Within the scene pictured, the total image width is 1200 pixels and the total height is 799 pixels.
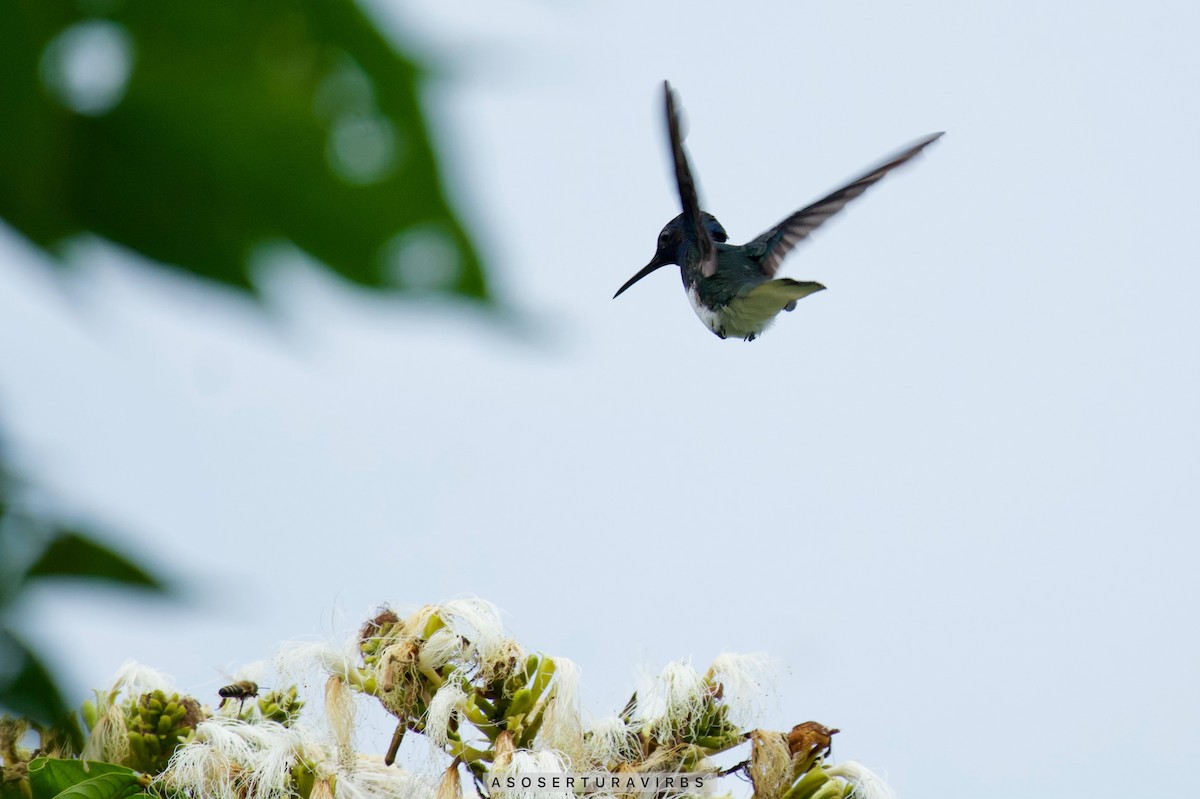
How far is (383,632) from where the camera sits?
2.97 m

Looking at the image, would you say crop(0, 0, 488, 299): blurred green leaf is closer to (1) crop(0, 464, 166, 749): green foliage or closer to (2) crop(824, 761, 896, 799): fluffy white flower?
(1) crop(0, 464, 166, 749): green foliage

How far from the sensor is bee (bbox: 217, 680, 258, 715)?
9.84 ft

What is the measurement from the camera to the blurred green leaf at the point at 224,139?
1.46 feet

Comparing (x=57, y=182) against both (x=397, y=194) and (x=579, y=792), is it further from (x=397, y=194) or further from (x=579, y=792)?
(x=579, y=792)

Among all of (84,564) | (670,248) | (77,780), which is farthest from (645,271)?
(84,564)

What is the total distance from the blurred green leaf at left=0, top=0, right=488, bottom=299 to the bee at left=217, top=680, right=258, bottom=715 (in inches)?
105

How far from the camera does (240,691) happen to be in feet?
9.86

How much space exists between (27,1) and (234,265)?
117 millimetres

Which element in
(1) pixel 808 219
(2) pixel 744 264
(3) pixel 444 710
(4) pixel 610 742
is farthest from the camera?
(2) pixel 744 264

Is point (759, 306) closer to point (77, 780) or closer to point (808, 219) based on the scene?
point (808, 219)

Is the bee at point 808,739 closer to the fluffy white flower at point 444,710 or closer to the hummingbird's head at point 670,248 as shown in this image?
the fluffy white flower at point 444,710

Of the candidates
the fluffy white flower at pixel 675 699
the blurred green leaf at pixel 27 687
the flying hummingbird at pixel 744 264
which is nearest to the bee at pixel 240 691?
the fluffy white flower at pixel 675 699

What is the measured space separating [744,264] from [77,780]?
2.09 m

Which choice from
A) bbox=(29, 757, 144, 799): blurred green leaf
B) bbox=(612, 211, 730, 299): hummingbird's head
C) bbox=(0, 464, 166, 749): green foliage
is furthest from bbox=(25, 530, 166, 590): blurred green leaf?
bbox=(612, 211, 730, 299): hummingbird's head
